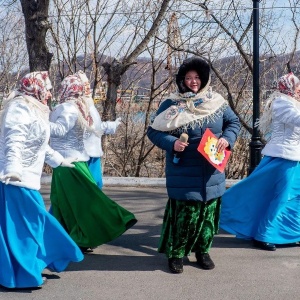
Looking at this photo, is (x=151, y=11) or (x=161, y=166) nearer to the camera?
(x=151, y=11)

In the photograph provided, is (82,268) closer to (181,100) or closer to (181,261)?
(181,261)

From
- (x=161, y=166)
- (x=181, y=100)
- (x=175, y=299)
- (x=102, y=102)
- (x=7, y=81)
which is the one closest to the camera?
(x=175, y=299)

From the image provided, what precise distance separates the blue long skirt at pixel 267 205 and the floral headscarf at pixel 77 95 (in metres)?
1.52

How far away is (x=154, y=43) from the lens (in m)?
12.2

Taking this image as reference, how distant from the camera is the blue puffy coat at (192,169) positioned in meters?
4.52

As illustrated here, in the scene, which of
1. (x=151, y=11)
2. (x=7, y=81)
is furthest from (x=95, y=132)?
(x=7, y=81)

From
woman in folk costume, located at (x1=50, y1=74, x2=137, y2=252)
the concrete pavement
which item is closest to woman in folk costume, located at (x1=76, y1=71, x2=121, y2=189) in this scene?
woman in folk costume, located at (x1=50, y1=74, x2=137, y2=252)

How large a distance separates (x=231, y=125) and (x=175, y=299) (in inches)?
57.8

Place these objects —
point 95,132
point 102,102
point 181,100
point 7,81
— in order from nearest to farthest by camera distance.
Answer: point 181,100 → point 95,132 → point 102,102 → point 7,81

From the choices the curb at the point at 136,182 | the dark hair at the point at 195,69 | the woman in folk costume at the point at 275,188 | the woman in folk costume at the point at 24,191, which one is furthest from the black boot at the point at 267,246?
the curb at the point at 136,182

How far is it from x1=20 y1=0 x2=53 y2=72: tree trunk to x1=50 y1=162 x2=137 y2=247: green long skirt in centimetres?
513

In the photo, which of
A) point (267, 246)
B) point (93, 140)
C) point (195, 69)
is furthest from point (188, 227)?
point (93, 140)

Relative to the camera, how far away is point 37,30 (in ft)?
32.5

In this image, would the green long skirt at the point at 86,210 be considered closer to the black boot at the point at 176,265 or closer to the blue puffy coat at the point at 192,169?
the black boot at the point at 176,265
